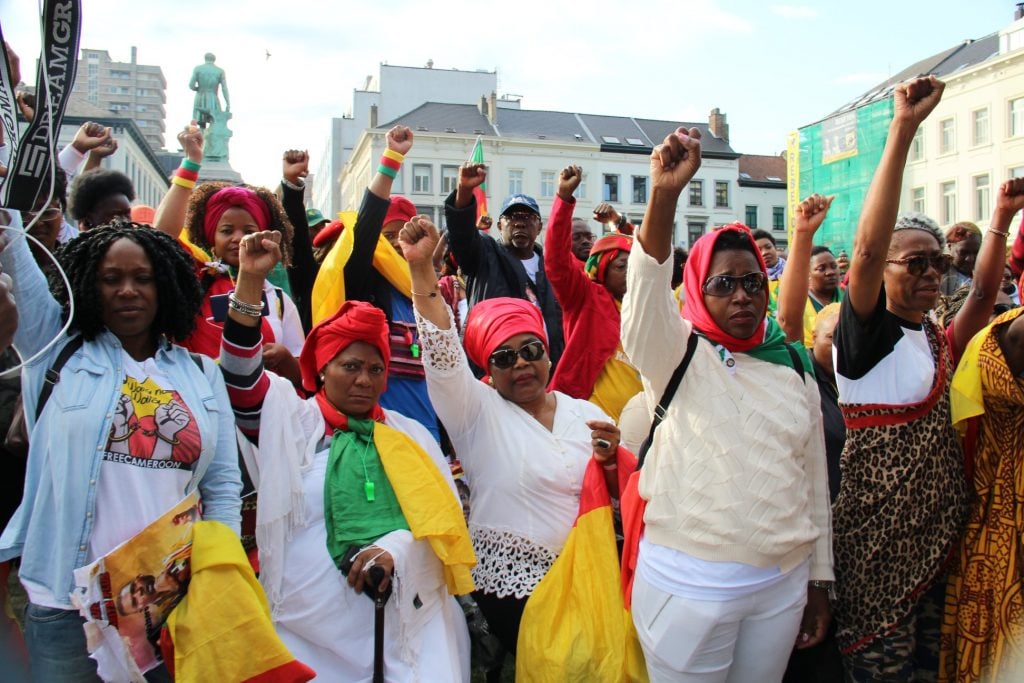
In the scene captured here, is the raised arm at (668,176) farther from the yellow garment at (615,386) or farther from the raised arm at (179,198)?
the raised arm at (179,198)

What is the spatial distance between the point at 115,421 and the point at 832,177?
1417 inches

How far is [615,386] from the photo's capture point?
14.4ft

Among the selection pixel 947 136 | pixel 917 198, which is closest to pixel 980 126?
pixel 947 136

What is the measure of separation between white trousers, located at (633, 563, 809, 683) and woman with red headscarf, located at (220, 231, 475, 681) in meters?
0.84

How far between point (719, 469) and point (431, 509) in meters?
1.15

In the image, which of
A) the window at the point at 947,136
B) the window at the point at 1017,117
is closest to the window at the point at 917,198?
the window at the point at 947,136

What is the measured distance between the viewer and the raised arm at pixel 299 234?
461cm

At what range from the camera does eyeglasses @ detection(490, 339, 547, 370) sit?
11.6ft

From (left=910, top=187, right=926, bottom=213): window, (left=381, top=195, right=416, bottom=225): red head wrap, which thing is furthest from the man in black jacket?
(left=910, top=187, right=926, bottom=213): window

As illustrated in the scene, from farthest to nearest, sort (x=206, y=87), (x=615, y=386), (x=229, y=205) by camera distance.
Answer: (x=206, y=87)
(x=615, y=386)
(x=229, y=205)

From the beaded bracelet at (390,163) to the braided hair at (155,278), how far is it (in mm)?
1665

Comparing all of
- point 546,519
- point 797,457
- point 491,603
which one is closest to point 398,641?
point 491,603

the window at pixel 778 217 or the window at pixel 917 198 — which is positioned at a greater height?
the window at pixel 778 217

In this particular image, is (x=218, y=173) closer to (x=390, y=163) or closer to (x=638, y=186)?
(x=390, y=163)
